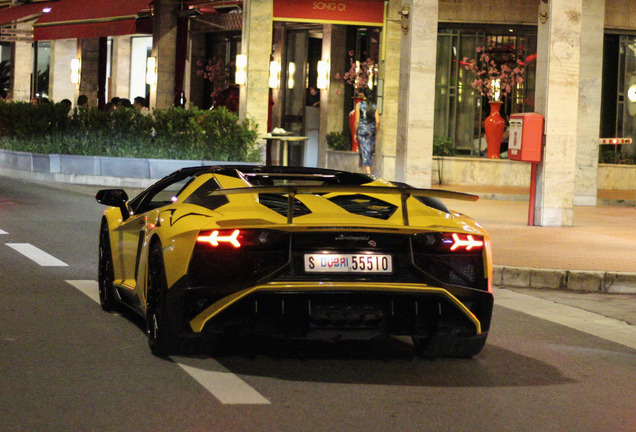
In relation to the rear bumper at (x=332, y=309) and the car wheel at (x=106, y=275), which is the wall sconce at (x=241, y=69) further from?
the rear bumper at (x=332, y=309)

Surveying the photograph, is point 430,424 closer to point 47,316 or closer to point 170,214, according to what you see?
point 170,214

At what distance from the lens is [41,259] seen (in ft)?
39.8

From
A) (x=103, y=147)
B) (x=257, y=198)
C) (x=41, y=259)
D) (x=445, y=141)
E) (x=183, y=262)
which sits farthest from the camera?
(x=445, y=141)

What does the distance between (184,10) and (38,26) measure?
249 inches

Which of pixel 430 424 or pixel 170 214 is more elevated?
pixel 170 214

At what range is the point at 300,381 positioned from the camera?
6.61m

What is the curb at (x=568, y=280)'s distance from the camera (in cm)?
1180

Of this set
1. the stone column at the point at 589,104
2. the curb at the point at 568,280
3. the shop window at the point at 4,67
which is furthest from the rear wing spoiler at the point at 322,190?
the shop window at the point at 4,67

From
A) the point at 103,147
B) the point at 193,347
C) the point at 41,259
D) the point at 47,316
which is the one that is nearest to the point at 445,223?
the point at 193,347

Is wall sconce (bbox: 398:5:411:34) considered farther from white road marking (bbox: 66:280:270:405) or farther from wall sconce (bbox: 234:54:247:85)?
white road marking (bbox: 66:280:270:405)

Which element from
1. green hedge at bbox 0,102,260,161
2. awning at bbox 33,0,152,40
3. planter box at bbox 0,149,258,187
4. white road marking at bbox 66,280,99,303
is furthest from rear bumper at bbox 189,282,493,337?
awning at bbox 33,0,152,40

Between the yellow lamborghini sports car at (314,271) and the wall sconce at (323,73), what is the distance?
25.5 m

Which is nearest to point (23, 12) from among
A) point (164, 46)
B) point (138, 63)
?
point (138, 63)

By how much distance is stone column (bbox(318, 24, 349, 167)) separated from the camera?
3262cm
